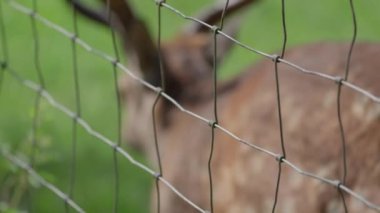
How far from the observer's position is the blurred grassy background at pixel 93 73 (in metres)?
5.75

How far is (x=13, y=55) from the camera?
7.08 meters

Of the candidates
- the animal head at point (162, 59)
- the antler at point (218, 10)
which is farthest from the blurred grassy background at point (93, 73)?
the antler at point (218, 10)

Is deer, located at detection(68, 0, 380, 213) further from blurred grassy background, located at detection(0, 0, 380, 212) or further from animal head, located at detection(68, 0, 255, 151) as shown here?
blurred grassy background, located at detection(0, 0, 380, 212)

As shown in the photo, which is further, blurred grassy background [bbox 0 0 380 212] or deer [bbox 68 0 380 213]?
blurred grassy background [bbox 0 0 380 212]

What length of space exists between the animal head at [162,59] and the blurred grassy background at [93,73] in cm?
31

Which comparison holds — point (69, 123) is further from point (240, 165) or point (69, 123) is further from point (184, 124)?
point (240, 165)

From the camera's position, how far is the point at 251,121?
430 cm

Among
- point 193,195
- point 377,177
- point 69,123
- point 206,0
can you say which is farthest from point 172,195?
point 206,0

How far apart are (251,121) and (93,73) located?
9.55 ft

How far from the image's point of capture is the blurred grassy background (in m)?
5.75

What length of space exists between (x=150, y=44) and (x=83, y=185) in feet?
3.61

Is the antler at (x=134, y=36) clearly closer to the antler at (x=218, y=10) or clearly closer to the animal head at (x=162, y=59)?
the animal head at (x=162, y=59)

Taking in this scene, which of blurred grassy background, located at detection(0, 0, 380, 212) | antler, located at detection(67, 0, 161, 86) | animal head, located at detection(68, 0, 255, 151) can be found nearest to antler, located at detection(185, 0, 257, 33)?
animal head, located at detection(68, 0, 255, 151)

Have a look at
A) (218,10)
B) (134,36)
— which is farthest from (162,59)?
(218,10)
